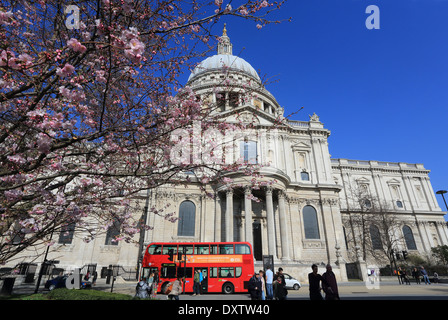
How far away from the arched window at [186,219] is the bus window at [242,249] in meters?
11.6

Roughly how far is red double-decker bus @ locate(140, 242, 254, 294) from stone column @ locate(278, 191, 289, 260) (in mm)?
9009

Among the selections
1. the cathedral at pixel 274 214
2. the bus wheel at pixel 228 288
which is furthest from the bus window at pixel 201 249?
the cathedral at pixel 274 214

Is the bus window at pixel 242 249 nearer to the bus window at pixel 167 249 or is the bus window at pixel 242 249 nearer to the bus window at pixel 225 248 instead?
the bus window at pixel 225 248

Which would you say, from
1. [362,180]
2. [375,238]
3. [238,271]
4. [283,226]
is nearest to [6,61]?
[238,271]

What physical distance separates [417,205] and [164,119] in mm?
54653

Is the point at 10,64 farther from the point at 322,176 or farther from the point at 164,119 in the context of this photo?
the point at 322,176

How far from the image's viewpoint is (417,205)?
148 ft

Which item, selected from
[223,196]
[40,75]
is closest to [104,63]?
[40,75]

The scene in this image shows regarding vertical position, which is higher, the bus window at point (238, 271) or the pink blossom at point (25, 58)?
the pink blossom at point (25, 58)

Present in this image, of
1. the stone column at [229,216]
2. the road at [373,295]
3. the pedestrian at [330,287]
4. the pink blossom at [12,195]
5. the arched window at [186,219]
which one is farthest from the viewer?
the arched window at [186,219]

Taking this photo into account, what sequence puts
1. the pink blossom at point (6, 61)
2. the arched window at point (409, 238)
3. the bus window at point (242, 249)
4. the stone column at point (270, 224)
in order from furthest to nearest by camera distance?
the arched window at point (409, 238), the stone column at point (270, 224), the bus window at point (242, 249), the pink blossom at point (6, 61)

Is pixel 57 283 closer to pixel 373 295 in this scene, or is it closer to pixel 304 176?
pixel 373 295

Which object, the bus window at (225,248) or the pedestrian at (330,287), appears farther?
the bus window at (225,248)

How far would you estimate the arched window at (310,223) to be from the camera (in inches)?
1172
